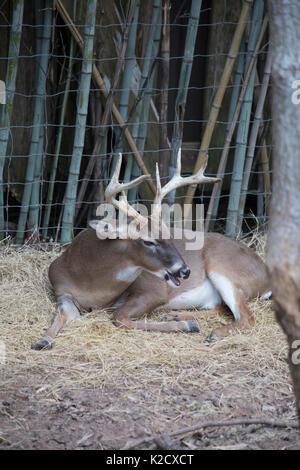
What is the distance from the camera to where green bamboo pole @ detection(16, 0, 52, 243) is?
606 cm

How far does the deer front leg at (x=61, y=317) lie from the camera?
4.55 m

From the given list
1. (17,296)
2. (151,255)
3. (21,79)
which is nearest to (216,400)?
(151,255)

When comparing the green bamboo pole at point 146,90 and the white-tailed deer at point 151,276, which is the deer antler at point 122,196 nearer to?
the white-tailed deer at point 151,276

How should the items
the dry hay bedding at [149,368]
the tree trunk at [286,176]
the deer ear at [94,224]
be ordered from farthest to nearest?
the deer ear at [94,224] → the dry hay bedding at [149,368] → the tree trunk at [286,176]

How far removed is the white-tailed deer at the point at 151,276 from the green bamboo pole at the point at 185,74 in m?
1.02

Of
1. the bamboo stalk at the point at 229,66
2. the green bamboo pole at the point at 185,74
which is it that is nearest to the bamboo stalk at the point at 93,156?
the green bamboo pole at the point at 185,74

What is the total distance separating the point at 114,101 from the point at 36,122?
83 cm

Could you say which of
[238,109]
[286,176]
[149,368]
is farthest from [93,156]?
[286,176]

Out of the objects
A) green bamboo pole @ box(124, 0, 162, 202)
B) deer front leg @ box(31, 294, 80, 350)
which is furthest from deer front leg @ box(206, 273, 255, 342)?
green bamboo pole @ box(124, 0, 162, 202)

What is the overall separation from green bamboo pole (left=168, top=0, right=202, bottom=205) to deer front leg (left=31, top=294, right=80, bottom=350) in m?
1.68

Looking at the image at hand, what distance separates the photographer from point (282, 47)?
245 centimetres

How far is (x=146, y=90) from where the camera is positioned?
20.2ft

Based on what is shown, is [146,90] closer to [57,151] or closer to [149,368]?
[57,151]

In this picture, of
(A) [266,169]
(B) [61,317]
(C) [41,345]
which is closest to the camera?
(C) [41,345]
